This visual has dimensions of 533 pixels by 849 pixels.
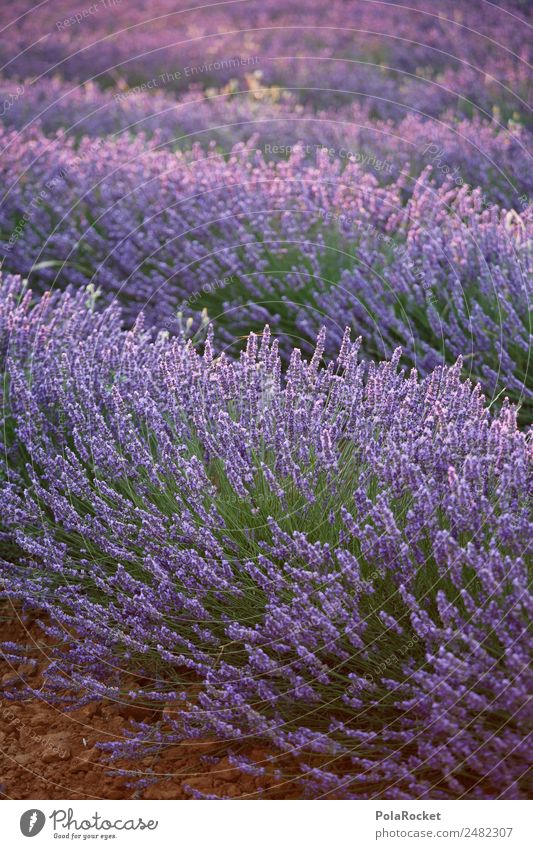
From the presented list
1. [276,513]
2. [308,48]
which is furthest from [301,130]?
[276,513]

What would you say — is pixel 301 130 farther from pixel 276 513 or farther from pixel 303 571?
pixel 303 571

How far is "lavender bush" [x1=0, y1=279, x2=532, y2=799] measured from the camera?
1918mm

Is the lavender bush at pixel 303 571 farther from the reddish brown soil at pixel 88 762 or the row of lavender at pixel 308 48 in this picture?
the row of lavender at pixel 308 48

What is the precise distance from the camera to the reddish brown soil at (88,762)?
209 cm

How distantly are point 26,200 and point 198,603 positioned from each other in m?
3.81

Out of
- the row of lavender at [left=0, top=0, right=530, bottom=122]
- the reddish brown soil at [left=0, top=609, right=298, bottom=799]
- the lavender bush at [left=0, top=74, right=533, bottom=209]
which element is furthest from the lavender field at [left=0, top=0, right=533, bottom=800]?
the row of lavender at [left=0, top=0, right=530, bottom=122]

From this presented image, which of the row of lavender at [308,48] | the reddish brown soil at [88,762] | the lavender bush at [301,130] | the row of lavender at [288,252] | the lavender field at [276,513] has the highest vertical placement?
the row of lavender at [308,48]

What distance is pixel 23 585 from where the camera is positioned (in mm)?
2643

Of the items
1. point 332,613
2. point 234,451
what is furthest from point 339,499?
point 332,613

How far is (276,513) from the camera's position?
241cm

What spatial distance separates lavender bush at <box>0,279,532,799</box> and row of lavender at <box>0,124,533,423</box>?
94 centimetres

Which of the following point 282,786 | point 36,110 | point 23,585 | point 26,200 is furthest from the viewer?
point 36,110

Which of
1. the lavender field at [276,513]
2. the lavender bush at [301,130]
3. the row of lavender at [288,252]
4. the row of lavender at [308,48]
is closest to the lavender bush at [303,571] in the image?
the lavender field at [276,513]
